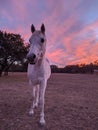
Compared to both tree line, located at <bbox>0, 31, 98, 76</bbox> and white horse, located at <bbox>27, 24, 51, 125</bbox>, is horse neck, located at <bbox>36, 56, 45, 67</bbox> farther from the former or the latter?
tree line, located at <bbox>0, 31, 98, 76</bbox>

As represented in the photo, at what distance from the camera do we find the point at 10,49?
923 inches

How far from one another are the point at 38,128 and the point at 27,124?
0.32 metres

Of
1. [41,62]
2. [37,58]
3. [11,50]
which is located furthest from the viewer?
[11,50]

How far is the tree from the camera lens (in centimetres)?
2345

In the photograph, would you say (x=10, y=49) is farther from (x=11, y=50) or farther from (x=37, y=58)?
(x=37, y=58)

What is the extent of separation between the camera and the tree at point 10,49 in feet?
76.9

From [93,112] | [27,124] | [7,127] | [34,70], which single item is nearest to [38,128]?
[27,124]

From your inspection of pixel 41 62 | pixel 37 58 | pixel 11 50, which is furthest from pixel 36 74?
pixel 11 50

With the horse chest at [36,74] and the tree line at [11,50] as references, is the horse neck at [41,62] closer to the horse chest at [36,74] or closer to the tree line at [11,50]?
the horse chest at [36,74]

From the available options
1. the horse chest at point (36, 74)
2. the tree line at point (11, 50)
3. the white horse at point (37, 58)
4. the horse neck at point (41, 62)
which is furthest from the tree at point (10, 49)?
the horse neck at point (41, 62)

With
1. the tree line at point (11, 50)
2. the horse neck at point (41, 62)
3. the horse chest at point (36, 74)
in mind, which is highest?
the tree line at point (11, 50)

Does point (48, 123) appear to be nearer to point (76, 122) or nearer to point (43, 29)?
point (76, 122)

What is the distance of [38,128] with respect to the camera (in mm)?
4035

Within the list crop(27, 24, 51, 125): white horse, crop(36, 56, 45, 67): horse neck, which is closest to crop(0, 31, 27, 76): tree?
→ crop(27, 24, 51, 125): white horse
